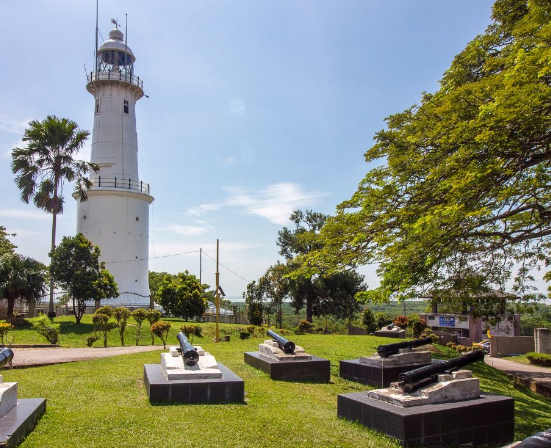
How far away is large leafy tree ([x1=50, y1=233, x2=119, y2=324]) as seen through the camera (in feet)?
78.6

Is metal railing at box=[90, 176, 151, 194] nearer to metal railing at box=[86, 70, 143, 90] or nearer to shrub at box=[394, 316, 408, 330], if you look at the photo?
metal railing at box=[86, 70, 143, 90]

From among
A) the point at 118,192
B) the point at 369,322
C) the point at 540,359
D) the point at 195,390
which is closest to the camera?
the point at 195,390

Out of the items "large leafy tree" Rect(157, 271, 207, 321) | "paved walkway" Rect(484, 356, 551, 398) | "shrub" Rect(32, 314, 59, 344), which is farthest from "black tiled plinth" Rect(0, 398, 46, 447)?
"large leafy tree" Rect(157, 271, 207, 321)


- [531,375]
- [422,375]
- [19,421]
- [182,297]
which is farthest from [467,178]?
[182,297]

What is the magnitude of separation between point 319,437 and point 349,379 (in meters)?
4.81

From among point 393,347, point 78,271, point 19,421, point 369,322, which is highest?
point 78,271

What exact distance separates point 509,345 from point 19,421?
78.2ft

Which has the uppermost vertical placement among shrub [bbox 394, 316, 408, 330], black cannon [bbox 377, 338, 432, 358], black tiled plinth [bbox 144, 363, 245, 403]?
black cannon [bbox 377, 338, 432, 358]

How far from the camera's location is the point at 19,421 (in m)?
5.38

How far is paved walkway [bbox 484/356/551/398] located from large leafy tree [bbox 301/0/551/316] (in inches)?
182

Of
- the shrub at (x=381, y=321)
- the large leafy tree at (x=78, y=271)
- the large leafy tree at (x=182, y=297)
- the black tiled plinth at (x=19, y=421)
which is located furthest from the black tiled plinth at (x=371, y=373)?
the large leafy tree at (x=182, y=297)

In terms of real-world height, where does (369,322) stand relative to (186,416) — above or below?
below

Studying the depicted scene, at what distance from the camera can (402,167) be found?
980cm

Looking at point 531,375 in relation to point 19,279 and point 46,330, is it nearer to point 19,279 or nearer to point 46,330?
point 46,330
